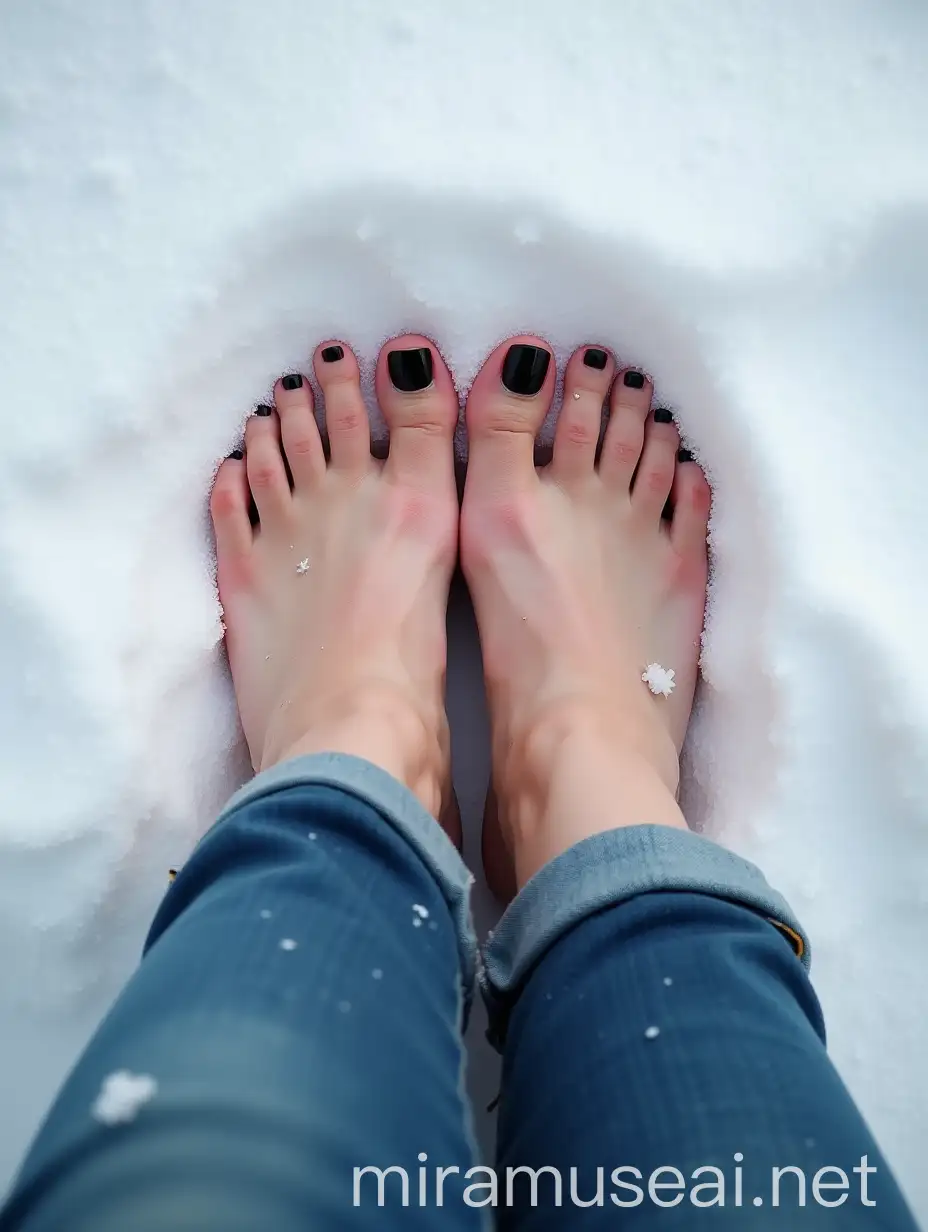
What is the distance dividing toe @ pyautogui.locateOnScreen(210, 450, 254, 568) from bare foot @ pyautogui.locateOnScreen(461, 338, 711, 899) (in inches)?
7.8

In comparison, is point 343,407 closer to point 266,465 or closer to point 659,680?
point 266,465

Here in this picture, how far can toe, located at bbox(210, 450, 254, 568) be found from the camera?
822 mm

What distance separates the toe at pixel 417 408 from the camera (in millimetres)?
770

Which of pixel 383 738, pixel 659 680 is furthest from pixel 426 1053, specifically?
pixel 659 680

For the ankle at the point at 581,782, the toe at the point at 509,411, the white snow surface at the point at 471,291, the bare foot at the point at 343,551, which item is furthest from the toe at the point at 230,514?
the ankle at the point at 581,782

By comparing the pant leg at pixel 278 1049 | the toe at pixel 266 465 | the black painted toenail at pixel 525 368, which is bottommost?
the pant leg at pixel 278 1049

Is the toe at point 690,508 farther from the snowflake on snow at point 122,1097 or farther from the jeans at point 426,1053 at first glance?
the snowflake on snow at point 122,1097

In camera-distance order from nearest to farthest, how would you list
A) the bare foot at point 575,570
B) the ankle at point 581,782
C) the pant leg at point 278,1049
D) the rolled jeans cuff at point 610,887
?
the pant leg at point 278,1049, the rolled jeans cuff at point 610,887, the ankle at point 581,782, the bare foot at point 575,570

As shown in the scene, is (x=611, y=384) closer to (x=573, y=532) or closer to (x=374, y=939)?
(x=573, y=532)

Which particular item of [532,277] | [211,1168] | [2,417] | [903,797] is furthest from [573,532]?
[211,1168]

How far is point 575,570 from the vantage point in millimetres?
837

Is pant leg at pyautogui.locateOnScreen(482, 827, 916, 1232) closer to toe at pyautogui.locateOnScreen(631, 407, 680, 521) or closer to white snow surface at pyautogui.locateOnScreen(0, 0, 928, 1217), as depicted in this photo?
white snow surface at pyautogui.locateOnScreen(0, 0, 928, 1217)

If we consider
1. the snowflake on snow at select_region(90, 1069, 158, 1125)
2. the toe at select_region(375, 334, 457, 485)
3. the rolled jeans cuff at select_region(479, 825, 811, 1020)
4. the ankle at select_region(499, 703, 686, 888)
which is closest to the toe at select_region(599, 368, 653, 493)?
the toe at select_region(375, 334, 457, 485)

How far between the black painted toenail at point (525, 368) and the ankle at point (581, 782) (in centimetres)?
27
